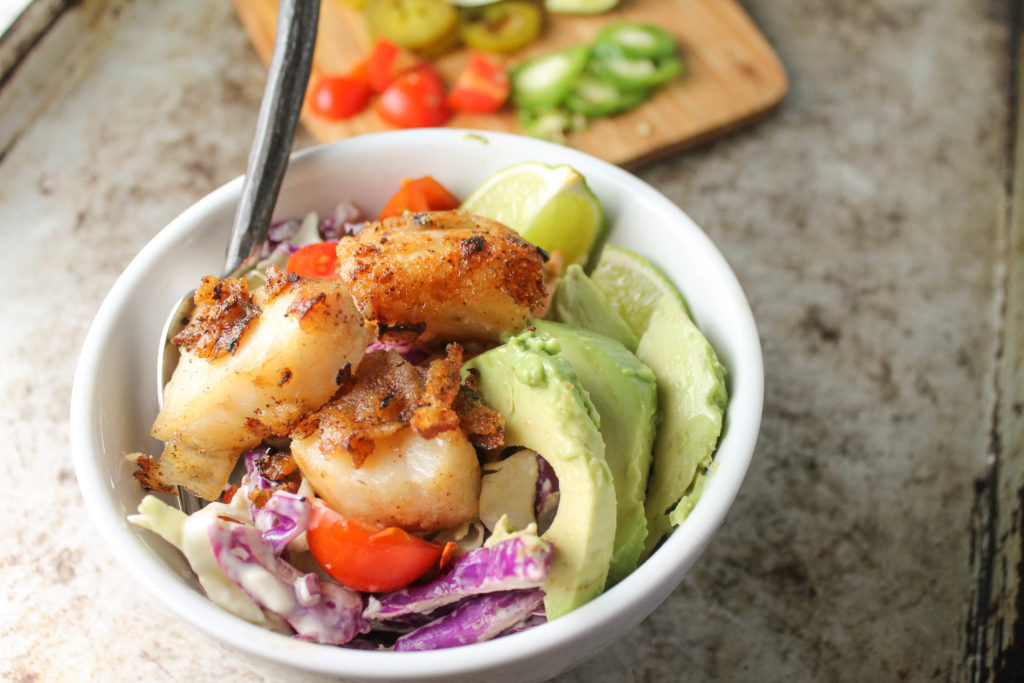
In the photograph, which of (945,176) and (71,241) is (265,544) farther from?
(945,176)

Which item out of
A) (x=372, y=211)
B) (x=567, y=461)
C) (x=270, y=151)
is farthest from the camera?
(x=372, y=211)

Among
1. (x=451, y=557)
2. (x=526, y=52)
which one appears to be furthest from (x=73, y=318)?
(x=526, y=52)

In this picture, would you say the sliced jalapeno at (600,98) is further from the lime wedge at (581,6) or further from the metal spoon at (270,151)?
the metal spoon at (270,151)

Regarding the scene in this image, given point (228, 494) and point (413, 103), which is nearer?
point (228, 494)

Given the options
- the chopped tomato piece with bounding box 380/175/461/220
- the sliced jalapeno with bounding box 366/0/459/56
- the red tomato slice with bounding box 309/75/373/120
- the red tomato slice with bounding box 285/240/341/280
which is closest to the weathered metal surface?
the red tomato slice with bounding box 309/75/373/120

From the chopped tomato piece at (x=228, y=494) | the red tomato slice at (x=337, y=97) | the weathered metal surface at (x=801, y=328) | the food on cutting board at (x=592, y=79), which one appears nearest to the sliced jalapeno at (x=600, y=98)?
the food on cutting board at (x=592, y=79)

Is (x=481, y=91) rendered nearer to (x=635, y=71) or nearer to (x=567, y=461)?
(x=635, y=71)

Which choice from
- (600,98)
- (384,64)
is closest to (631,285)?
(600,98)
